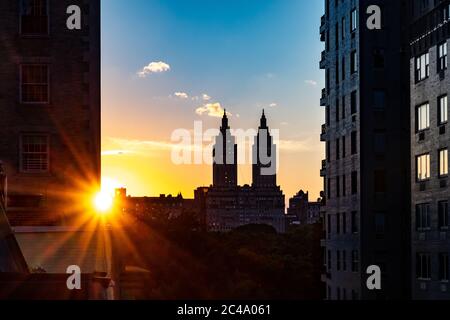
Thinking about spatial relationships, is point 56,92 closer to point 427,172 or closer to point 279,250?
point 427,172

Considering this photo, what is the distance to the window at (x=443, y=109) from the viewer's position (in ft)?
161

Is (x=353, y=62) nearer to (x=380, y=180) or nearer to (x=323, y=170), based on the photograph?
(x=380, y=180)

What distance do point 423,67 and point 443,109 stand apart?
4.90m

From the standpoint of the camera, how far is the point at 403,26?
68.3 m

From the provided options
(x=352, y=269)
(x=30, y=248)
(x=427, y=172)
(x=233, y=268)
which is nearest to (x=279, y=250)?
(x=233, y=268)

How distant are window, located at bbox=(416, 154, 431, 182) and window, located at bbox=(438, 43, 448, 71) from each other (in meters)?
6.28

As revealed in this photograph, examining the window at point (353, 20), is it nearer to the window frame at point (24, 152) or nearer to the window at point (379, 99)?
the window at point (379, 99)

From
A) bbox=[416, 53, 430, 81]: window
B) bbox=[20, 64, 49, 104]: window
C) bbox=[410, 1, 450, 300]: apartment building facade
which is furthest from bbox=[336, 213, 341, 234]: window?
bbox=[20, 64, 49, 104]: window

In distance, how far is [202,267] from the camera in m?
90.2

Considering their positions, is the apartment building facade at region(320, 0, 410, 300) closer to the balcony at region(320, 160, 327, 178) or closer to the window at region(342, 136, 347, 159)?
the window at region(342, 136, 347, 159)

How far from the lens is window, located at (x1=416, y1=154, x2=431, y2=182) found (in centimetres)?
5247

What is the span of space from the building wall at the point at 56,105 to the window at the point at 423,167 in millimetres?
22886

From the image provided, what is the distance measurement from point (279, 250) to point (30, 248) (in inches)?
4597

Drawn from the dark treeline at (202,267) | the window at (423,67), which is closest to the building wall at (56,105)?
the window at (423,67)
